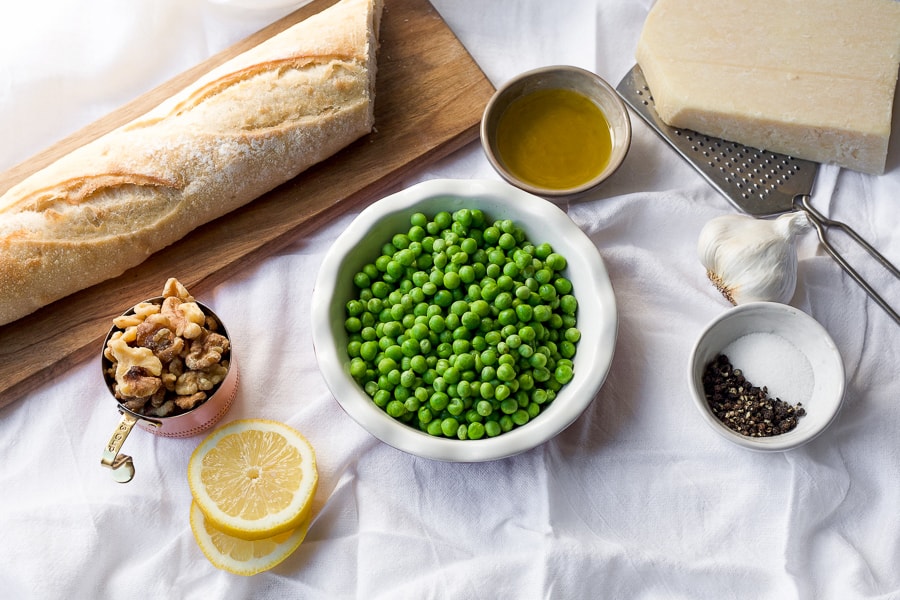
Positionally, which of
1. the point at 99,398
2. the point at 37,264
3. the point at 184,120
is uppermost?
the point at 184,120

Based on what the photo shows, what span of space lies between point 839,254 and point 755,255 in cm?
37

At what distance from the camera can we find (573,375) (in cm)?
232

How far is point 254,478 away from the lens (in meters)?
2.30

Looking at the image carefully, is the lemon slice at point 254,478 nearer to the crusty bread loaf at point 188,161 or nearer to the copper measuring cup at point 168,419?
the copper measuring cup at point 168,419

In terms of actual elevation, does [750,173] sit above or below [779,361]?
above

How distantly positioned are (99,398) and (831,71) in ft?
8.54

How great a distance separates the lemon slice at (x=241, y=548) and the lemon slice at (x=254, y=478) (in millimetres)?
69

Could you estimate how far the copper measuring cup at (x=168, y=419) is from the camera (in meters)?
2.20

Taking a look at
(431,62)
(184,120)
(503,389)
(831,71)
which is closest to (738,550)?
(503,389)

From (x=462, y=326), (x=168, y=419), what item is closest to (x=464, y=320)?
(x=462, y=326)

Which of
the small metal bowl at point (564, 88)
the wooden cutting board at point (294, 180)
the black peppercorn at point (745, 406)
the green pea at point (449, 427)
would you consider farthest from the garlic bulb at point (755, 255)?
the green pea at point (449, 427)

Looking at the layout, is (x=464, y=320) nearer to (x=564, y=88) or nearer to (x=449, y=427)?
(x=449, y=427)

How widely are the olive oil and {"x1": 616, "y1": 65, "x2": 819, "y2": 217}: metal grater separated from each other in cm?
19

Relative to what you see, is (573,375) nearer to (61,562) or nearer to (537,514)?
(537,514)
